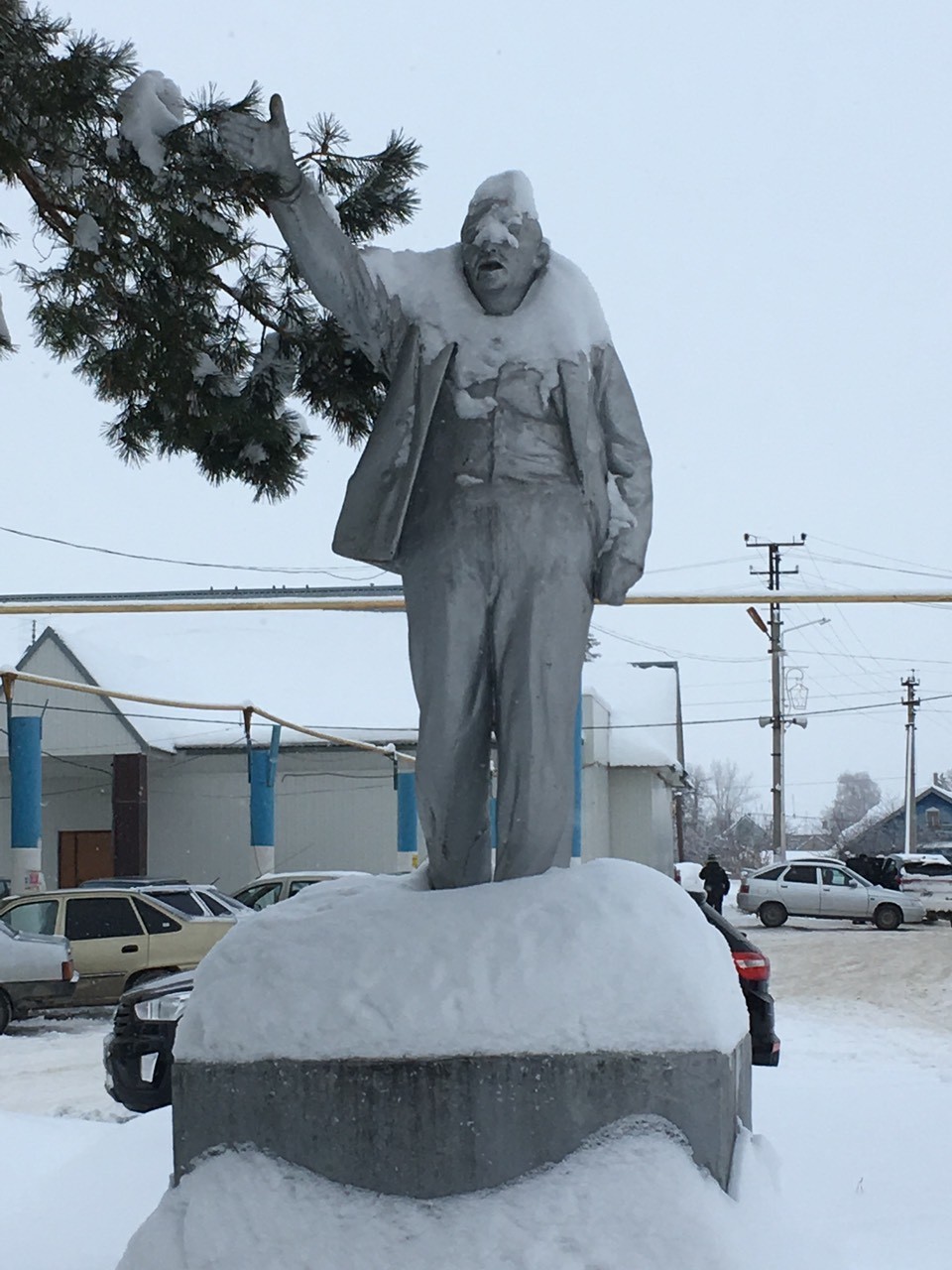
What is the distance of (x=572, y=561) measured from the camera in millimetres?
4430

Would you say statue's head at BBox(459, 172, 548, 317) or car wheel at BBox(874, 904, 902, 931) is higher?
statue's head at BBox(459, 172, 548, 317)

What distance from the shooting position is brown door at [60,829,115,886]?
2927 cm

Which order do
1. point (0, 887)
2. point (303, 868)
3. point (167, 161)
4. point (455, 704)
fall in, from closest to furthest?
point (455, 704) → point (167, 161) → point (0, 887) → point (303, 868)

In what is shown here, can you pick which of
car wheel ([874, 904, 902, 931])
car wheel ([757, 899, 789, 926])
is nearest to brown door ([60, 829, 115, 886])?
car wheel ([757, 899, 789, 926])

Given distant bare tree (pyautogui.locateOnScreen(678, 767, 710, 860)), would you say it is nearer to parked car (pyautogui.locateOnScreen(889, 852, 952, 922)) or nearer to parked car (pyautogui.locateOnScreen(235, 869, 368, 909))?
parked car (pyautogui.locateOnScreen(889, 852, 952, 922))

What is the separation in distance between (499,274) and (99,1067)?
30.3 feet

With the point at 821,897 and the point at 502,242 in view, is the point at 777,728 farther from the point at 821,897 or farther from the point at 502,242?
the point at 502,242

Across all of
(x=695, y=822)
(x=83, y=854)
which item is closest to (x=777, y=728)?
(x=83, y=854)

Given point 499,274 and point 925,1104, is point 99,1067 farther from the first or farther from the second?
point 499,274

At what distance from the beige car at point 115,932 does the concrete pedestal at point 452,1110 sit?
11364mm

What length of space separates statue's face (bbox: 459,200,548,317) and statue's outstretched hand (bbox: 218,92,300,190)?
1.92 ft

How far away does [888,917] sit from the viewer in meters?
27.1

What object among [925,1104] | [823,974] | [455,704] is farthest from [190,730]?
[455,704]

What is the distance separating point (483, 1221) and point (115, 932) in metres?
12.3
